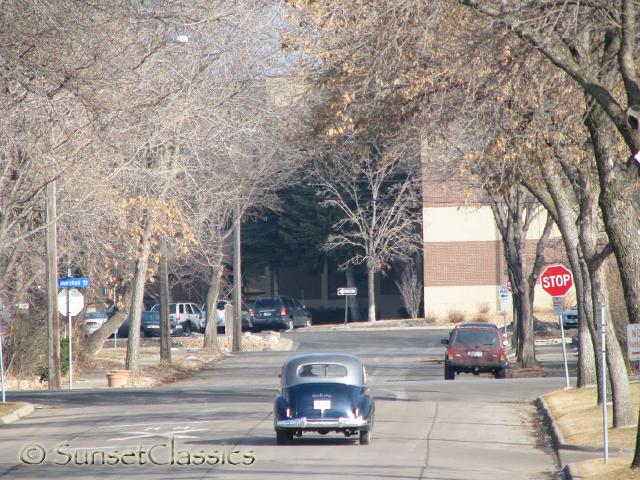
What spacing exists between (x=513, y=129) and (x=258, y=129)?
1397 centimetres

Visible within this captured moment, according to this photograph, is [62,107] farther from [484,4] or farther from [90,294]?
[90,294]

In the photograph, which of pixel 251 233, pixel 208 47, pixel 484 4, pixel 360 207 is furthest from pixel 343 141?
pixel 251 233

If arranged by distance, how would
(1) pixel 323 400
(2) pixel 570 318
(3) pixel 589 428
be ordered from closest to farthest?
(1) pixel 323 400 → (3) pixel 589 428 → (2) pixel 570 318

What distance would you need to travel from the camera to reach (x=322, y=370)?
16.5m

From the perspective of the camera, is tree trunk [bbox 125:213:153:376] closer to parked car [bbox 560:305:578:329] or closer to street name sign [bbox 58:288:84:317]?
street name sign [bbox 58:288:84:317]

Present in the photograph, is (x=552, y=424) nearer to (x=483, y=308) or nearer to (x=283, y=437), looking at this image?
(x=283, y=437)

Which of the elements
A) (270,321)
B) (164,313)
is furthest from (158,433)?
(270,321)

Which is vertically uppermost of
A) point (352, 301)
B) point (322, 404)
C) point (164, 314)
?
point (352, 301)

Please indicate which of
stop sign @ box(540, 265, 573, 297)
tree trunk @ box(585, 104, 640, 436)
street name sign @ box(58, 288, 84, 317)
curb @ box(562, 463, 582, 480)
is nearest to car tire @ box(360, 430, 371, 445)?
curb @ box(562, 463, 582, 480)

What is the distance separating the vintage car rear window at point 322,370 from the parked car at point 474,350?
1451cm

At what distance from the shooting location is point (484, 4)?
12.9m

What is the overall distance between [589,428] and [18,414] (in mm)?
11887

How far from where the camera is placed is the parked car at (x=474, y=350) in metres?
30.6

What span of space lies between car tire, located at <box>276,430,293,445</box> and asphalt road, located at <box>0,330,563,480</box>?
0.15m
